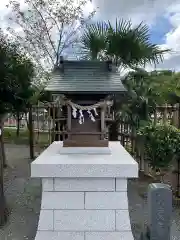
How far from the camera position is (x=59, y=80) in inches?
140

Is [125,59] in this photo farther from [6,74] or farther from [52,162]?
[52,162]

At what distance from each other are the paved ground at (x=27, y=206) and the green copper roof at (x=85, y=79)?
1.82m

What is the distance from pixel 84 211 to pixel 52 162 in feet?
2.14

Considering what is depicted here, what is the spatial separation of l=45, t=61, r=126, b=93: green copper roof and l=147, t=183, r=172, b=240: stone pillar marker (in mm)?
1226

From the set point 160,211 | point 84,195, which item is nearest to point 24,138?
point 84,195

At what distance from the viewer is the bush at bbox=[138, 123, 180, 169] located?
4.27 meters

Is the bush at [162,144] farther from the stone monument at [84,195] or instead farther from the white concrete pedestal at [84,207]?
the white concrete pedestal at [84,207]

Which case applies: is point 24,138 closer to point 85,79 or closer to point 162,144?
point 162,144

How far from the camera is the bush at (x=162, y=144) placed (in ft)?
14.0

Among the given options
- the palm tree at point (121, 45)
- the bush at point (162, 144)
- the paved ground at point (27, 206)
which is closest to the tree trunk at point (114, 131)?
the palm tree at point (121, 45)

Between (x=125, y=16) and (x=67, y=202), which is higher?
(x=125, y=16)

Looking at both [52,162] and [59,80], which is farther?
[59,80]

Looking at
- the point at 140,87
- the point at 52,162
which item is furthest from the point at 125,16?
the point at 52,162

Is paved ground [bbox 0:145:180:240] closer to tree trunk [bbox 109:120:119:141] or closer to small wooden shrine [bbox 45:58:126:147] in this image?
tree trunk [bbox 109:120:119:141]
